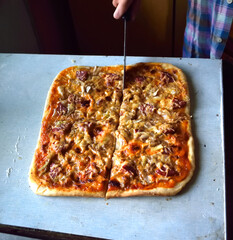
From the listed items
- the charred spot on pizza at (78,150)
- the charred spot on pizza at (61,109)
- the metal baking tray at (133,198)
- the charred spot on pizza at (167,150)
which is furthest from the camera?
the charred spot on pizza at (61,109)

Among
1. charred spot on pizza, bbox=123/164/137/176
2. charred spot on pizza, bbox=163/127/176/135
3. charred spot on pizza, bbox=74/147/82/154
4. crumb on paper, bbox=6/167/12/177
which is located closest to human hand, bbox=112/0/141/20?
charred spot on pizza, bbox=163/127/176/135

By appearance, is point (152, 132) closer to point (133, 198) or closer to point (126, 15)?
point (133, 198)

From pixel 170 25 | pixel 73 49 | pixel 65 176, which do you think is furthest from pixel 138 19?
pixel 65 176

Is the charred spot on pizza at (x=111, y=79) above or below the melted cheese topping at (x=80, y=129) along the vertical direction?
above

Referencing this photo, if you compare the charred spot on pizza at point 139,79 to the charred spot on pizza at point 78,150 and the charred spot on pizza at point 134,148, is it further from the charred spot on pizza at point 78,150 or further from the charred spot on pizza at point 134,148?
the charred spot on pizza at point 78,150

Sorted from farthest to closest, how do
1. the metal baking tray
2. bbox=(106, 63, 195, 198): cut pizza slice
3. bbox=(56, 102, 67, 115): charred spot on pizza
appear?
bbox=(56, 102, 67, 115): charred spot on pizza → bbox=(106, 63, 195, 198): cut pizza slice → the metal baking tray

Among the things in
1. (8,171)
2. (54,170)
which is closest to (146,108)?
(54,170)

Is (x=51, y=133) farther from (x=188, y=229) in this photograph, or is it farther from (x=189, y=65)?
(x=189, y=65)

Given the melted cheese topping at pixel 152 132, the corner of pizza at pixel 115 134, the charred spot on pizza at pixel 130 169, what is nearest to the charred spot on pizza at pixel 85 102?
the corner of pizza at pixel 115 134

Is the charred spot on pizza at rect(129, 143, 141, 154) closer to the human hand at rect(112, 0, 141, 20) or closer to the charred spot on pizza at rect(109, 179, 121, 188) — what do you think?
the charred spot on pizza at rect(109, 179, 121, 188)
